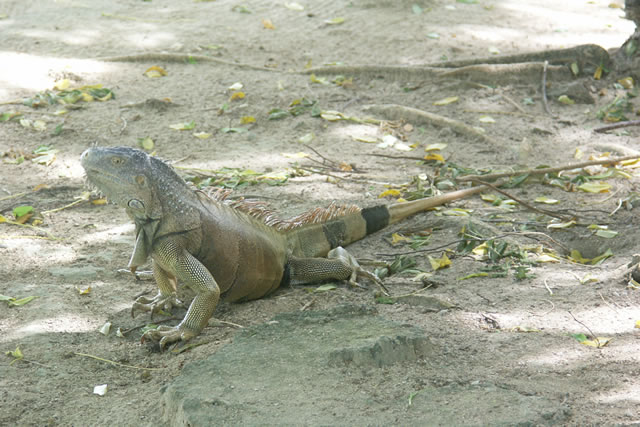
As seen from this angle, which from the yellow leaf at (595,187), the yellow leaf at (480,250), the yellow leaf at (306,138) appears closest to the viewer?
the yellow leaf at (480,250)

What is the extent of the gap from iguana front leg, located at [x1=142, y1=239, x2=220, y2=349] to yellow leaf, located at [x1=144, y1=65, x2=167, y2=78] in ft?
14.2

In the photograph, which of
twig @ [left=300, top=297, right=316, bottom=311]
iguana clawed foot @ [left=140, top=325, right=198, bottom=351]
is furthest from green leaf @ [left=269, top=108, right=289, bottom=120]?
iguana clawed foot @ [left=140, top=325, right=198, bottom=351]

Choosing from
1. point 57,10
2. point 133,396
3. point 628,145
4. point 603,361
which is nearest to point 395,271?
point 603,361

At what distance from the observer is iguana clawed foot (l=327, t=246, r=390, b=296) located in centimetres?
393

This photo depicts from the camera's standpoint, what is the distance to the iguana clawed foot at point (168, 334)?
3.40 metres

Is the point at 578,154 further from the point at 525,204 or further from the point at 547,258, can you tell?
the point at 547,258

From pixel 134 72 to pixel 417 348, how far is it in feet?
18.2

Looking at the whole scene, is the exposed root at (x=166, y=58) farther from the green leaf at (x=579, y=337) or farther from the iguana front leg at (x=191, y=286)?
the green leaf at (x=579, y=337)

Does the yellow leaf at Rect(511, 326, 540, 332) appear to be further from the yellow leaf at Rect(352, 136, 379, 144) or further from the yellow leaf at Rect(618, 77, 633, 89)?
the yellow leaf at Rect(618, 77, 633, 89)

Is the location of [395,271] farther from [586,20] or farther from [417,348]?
[586,20]

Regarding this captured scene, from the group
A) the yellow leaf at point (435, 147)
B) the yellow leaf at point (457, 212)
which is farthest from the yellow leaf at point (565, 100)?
the yellow leaf at point (457, 212)

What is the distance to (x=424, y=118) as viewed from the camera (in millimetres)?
6598

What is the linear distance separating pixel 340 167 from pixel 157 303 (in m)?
2.35

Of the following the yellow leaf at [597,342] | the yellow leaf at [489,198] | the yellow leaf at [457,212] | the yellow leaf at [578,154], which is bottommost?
the yellow leaf at [489,198]
